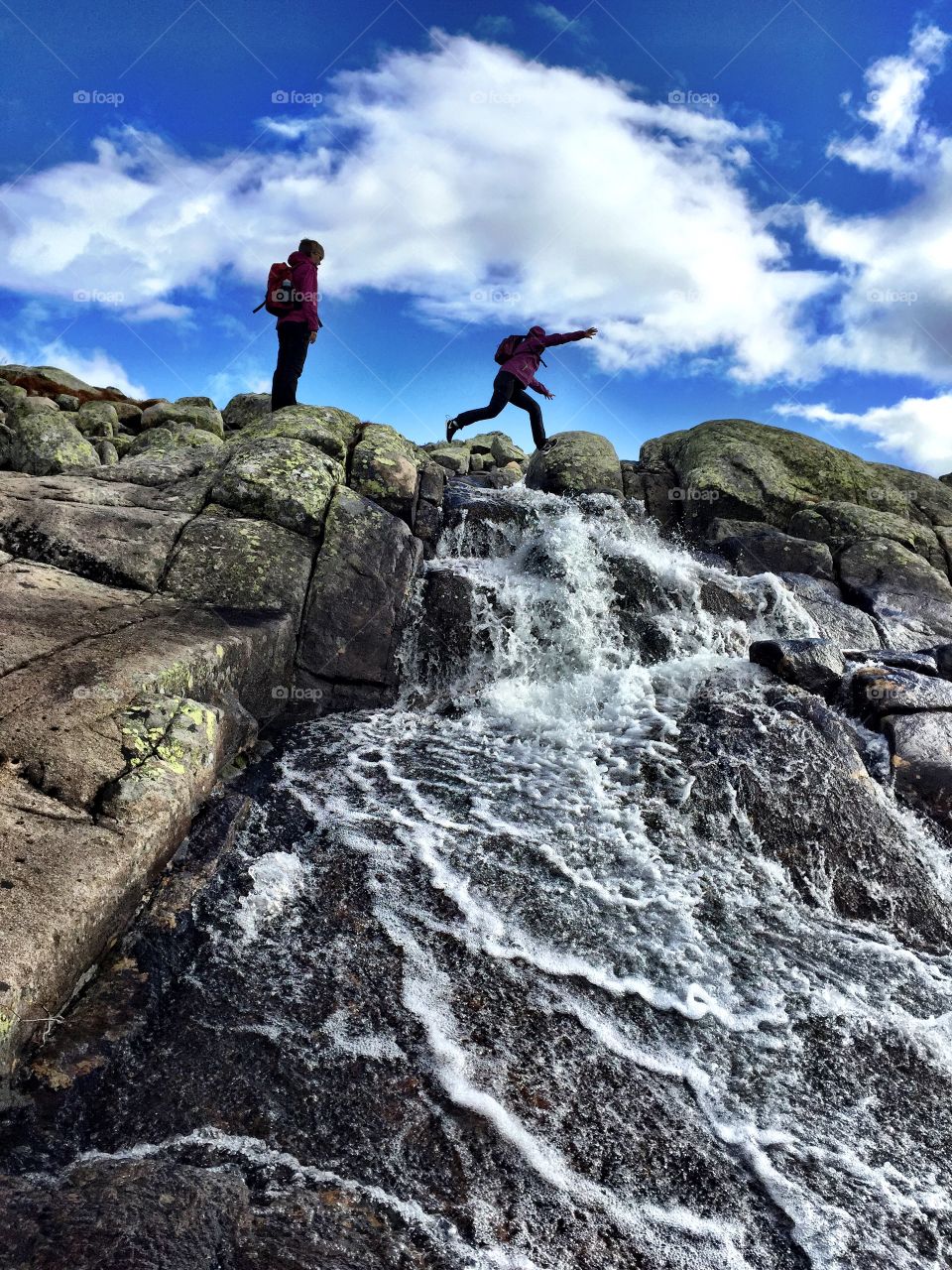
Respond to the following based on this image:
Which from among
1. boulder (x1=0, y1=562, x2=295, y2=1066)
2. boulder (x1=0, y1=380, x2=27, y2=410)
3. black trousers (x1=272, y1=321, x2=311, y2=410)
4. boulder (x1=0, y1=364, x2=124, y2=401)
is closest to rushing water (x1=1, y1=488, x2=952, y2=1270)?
boulder (x1=0, y1=562, x2=295, y2=1066)

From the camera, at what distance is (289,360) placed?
48.3 feet

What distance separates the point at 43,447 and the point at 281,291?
32.9ft

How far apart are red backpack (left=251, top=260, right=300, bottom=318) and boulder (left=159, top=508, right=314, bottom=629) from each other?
5.37m

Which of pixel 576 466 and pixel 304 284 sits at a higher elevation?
pixel 304 284

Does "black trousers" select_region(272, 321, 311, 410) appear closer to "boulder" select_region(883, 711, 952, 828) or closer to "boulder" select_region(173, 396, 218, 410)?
"boulder" select_region(883, 711, 952, 828)

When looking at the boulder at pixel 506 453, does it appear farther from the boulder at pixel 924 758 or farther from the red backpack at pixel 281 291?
the boulder at pixel 924 758

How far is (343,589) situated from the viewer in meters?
10.8

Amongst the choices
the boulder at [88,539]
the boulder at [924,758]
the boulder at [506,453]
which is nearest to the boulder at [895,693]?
the boulder at [924,758]

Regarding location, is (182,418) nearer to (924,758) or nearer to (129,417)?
(129,417)

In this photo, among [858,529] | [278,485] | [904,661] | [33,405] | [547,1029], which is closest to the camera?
[547,1029]

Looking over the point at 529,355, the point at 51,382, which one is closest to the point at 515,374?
the point at 529,355

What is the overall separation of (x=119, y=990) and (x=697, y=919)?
14.8ft

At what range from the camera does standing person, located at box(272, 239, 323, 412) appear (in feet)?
45.2

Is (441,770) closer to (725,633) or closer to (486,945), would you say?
(486,945)
